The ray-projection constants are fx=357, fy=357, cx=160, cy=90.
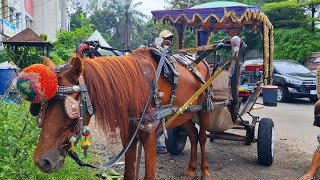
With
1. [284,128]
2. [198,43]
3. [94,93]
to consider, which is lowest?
[284,128]

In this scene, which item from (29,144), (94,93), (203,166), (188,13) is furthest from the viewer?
(188,13)

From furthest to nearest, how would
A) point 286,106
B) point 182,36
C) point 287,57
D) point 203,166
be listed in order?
1. point 287,57
2. point 286,106
3. point 182,36
4. point 203,166

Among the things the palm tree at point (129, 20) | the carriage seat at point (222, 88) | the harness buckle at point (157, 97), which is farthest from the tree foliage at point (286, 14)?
the palm tree at point (129, 20)

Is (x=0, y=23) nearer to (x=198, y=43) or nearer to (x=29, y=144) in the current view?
(x=198, y=43)

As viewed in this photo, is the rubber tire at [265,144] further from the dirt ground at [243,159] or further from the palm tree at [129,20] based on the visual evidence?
the palm tree at [129,20]

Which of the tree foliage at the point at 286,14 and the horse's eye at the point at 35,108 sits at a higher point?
the tree foliage at the point at 286,14

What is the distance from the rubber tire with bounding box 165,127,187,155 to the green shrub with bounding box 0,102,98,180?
6.75 feet

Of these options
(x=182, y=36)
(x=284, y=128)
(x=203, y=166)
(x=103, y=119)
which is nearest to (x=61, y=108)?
(x=103, y=119)

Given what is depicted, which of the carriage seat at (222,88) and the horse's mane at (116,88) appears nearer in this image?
the horse's mane at (116,88)

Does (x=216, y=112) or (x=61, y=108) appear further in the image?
(x=216, y=112)

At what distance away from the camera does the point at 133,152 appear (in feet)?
11.1

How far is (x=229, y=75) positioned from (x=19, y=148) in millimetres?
2893

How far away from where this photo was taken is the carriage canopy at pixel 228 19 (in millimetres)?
6141

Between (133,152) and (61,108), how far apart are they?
1189 mm
